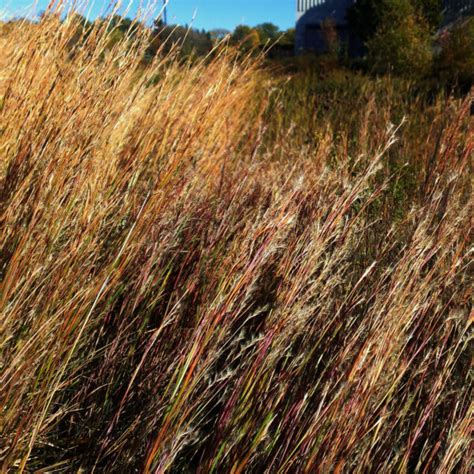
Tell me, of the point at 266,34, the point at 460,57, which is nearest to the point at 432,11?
the point at 460,57

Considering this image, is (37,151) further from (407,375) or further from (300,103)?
(300,103)

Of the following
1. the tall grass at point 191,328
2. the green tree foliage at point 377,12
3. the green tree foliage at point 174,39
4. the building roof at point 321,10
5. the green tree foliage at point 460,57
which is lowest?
the tall grass at point 191,328

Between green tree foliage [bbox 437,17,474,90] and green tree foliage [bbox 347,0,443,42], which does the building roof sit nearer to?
green tree foliage [bbox 347,0,443,42]

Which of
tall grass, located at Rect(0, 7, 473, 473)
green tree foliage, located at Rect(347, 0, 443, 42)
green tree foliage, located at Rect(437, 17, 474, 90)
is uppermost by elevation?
green tree foliage, located at Rect(347, 0, 443, 42)

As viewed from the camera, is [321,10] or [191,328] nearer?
[191,328]

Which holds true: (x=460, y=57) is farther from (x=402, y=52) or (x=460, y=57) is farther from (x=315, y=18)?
(x=315, y=18)

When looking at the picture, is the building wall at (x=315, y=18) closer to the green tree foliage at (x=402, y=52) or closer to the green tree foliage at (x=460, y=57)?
the green tree foliage at (x=402, y=52)

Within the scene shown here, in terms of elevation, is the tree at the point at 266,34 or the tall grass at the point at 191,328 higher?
the tree at the point at 266,34

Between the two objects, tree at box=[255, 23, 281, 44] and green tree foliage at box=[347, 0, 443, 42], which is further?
green tree foliage at box=[347, 0, 443, 42]

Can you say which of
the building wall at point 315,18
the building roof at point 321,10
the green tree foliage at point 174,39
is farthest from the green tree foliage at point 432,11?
the green tree foliage at point 174,39

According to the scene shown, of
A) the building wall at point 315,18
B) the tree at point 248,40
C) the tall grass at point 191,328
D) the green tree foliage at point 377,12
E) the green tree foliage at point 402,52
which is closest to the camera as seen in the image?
the tall grass at point 191,328

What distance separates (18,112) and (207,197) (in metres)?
0.78

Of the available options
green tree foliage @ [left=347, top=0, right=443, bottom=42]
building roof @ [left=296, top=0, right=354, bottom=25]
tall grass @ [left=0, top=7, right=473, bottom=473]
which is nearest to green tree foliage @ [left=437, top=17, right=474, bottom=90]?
green tree foliage @ [left=347, top=0, right=443, bottom=42]

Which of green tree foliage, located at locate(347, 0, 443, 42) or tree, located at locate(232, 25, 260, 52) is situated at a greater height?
green tree foliage, located at locate(347, 0, 443, 42)
